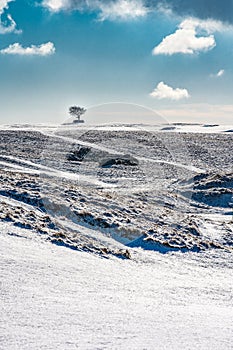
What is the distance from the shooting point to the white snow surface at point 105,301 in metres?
5.62

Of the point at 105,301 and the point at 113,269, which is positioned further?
the point at 113,269

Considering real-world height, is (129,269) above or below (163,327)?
below

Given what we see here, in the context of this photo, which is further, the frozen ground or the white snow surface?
the frozen ground

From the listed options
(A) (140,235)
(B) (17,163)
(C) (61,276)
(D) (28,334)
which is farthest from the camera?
(B) (17,163)

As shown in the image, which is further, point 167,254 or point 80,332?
point 167,254

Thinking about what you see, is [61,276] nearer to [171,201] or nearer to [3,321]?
[3,321]

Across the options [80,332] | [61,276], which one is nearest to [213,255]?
[61,276]

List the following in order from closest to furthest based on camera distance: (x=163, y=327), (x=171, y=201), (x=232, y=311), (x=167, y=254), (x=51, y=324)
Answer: (x=51, y=324) < (x=163, y=327) < (x=232, y=311) < (x=167, y=254) < (x=171, y=201)

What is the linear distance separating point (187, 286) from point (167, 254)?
3.54 metres

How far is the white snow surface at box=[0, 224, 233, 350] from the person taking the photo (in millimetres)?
5625

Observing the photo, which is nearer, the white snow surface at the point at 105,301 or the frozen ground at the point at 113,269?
the white snow surface at the point at 105,301

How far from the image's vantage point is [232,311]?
27.0 ft

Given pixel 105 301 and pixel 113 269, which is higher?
pixel 105 301

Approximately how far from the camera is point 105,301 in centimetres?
761
